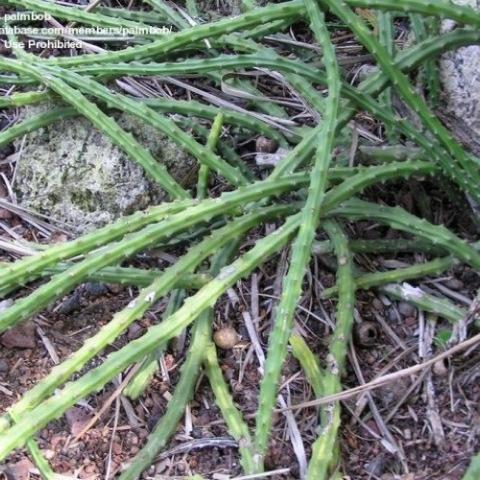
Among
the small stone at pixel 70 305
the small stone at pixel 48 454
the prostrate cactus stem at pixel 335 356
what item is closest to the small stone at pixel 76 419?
the small stone at pixel 48 454

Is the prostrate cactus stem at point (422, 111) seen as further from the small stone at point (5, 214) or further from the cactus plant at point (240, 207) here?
the small stone at point (5, 214)

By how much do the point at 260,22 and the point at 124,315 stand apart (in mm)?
796

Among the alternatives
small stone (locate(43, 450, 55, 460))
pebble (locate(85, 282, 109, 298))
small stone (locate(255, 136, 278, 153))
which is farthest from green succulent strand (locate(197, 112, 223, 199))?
small stone (locate(43, 450, 55, 460))

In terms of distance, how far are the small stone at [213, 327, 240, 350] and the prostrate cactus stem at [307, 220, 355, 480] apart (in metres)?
0.25

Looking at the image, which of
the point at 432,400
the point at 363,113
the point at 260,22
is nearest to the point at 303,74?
the point at 260,22

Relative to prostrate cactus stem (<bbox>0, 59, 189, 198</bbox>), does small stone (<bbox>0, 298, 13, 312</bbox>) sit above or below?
below

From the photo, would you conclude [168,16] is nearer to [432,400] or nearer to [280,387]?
[280,387]

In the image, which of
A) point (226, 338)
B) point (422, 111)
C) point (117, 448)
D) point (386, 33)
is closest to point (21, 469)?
point (117, 448)

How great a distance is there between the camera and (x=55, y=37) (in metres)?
2.29

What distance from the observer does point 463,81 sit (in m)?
1.89

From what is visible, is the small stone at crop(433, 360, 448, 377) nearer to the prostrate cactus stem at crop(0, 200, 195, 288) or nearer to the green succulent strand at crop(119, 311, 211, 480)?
the green succulent strand at crop(119, 311, 211, 480)

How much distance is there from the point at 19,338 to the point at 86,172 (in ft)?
1.58

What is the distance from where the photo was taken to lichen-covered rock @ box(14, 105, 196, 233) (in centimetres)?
201

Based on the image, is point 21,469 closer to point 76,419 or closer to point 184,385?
point 76,419
